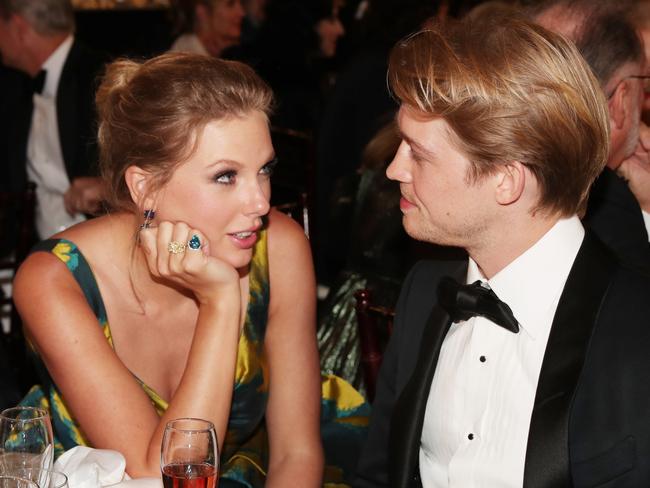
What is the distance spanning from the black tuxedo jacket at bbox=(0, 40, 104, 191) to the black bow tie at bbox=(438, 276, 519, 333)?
115 inches

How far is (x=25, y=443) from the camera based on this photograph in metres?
1.70

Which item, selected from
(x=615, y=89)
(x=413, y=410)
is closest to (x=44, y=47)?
(x=615, y=89)

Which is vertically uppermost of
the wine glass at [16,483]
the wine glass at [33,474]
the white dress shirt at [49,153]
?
the white dress shirt at [49,153]

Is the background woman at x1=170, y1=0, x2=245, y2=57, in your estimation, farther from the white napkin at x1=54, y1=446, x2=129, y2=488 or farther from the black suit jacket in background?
the white napkin at x1=54, y1=446, x2=129, y2=488

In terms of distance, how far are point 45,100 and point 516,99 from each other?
11.7 feet

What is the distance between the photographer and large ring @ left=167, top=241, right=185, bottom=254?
2.36m

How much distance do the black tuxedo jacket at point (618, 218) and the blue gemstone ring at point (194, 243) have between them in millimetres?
1077

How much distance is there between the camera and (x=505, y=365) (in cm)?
209

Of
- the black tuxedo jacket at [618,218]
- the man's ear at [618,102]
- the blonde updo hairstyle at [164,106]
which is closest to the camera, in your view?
the blonde updo hairstyle at [164,106]

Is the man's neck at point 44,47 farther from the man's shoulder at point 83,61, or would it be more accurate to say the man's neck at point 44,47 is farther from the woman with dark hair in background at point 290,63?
the woman with dark hair in background at point 290,63

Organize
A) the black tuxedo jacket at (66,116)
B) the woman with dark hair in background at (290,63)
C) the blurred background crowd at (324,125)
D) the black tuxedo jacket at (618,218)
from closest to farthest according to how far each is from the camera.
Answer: the black tuxedo jacket at (618,218) < the blurred background crowd at (324,125) < the black tuxedo jacket at (66,116) < the woman with dark hair in background at (290,63)

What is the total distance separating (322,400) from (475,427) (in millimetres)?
872

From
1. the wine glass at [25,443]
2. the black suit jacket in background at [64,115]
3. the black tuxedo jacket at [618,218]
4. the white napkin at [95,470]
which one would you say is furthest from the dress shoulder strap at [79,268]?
the black suit jacket in background at [64,115]

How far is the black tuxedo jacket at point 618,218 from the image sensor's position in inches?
105
